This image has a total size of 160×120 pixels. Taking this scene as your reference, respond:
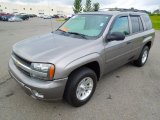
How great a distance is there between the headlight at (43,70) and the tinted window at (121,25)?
1.73 m

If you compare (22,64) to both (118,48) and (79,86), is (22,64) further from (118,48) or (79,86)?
(118,48)

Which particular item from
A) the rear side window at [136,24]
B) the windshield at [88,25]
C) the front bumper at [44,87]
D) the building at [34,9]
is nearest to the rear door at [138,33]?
the rear side window at [136,24]

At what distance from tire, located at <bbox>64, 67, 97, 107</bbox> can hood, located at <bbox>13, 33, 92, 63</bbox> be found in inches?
17.4

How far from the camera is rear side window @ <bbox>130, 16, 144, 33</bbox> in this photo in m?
4.49

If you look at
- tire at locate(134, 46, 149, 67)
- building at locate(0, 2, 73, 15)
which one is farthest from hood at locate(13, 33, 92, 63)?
building at locate(0, 2, 73, 15)

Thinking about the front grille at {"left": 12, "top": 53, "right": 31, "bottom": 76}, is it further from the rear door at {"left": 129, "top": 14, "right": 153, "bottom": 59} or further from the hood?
the rear door at {"left": 129, "top": 14, "right": 153, "bottom": 59}

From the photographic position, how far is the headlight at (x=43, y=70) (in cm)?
255

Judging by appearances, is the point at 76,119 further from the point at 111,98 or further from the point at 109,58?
the point at 109,58

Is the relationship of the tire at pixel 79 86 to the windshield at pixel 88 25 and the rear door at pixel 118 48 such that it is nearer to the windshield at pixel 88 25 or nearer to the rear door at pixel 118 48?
the rear door at pixel 118 48

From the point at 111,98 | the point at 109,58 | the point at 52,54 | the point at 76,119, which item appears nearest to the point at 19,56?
the point at 52,54

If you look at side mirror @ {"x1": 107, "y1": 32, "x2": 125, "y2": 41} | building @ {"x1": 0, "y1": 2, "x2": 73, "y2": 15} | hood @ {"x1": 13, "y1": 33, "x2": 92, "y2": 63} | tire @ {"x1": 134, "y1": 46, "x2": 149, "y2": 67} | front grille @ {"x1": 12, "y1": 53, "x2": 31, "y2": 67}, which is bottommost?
building @ {"x1": 0, "y1": 2, "x2": 73, "y2": 15}

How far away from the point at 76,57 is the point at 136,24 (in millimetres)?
2714

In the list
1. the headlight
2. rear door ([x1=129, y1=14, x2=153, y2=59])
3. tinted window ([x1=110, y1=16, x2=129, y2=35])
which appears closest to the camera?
the headlight

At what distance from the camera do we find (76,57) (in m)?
2.79
